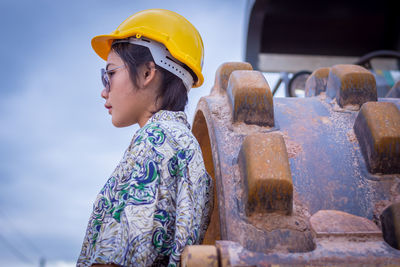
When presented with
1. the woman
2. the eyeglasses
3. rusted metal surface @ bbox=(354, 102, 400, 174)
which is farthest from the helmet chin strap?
rusted metal surface @ bbox=(354, 102, 400, 174)

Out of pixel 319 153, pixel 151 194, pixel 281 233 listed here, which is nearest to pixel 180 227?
pixel 151 194

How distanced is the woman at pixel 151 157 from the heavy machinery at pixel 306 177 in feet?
0.37

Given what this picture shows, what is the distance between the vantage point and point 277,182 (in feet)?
3.73

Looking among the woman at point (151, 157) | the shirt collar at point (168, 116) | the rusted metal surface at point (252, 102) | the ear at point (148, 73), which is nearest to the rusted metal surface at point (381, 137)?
the rusted metal surface at point (252, 102)

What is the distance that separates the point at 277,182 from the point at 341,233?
0.24m

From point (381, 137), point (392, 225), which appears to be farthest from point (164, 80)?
point (392, 225)

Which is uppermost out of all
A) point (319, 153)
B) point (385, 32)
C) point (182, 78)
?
point (385, 32)

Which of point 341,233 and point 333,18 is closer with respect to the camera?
point 341,233

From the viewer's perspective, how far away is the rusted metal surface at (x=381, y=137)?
127 cm

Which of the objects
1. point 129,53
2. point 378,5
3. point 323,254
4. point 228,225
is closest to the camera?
point 323,254

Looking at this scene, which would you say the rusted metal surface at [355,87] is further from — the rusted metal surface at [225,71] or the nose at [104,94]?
the nose at [104,94]

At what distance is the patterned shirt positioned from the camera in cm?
113

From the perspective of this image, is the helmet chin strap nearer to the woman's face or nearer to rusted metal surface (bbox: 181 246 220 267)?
the woman's face

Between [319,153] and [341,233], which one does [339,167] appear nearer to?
[319,153]
